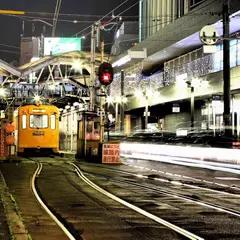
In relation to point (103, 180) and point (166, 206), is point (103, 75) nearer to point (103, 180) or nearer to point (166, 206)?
point (103, 180)

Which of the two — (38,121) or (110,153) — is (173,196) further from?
(38,121)

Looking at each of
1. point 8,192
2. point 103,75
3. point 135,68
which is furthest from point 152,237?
point 135,68

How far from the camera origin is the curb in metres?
7.50

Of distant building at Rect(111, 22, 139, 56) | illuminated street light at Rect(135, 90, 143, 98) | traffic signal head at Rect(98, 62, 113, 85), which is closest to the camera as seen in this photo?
traffic signal head at Rect(98, 62, 113, 85)

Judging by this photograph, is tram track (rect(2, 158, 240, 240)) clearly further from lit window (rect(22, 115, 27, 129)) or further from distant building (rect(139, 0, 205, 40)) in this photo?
distant building (rect(139, 0, 205, 40))

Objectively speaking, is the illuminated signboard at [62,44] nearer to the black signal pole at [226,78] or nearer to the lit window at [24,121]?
the lit window at [24,121]

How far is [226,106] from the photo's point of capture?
25359 mm

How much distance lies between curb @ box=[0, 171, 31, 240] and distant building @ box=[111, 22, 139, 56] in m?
59.1

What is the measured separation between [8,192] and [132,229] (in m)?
5.69

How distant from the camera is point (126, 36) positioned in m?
72.8

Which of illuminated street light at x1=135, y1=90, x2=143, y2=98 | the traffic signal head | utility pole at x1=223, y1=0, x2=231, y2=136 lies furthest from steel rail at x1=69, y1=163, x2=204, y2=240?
illuminated street light at x1=135, y1=90, x2=143, y2=98

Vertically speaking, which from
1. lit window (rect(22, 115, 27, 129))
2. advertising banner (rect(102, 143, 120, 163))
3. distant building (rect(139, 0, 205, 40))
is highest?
distant building (rect(139, 0, 205, 40))

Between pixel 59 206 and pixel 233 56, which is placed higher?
pixel 233 56

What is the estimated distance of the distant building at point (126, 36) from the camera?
2778 inches
